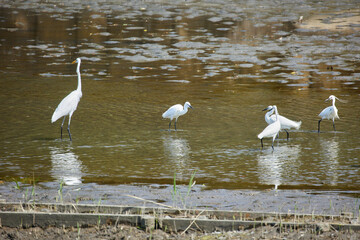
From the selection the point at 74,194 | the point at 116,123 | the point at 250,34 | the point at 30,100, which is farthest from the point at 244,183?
the point at 250,34

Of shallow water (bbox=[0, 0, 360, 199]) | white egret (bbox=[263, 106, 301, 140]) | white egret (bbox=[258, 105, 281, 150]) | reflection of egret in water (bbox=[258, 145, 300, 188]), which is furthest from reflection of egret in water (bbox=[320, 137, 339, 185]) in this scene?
white egret (bbox=[258, 105, 281, 150])

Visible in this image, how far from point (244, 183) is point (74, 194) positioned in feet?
7.44

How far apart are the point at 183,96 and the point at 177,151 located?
445 cm

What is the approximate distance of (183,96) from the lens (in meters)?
13.9

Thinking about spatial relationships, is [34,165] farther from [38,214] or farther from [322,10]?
[322,10]

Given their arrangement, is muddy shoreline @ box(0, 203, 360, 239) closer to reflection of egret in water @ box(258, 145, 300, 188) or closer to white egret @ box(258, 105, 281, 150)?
reflection of egret in water @ box(258, 145, 300, 188)

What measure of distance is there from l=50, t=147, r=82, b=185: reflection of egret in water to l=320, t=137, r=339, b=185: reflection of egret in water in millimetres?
3495

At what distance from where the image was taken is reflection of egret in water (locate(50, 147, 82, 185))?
7.92 metres

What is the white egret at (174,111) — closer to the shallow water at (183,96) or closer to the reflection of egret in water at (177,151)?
the shallow water at (183,96)

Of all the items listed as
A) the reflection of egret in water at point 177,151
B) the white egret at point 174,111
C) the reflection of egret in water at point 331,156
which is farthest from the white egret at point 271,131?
the white egret at point 174,111

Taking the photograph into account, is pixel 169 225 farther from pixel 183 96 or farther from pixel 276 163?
pixel 183 96

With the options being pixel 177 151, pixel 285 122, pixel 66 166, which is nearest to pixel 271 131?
pixel 285 122

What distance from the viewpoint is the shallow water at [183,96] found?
8.48 metres

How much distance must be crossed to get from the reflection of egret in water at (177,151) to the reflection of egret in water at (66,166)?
1424 millimetres
